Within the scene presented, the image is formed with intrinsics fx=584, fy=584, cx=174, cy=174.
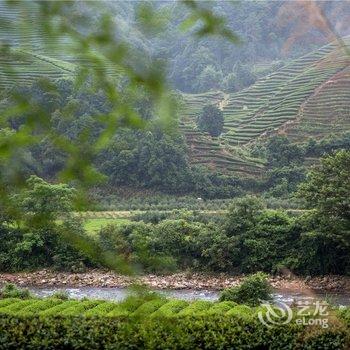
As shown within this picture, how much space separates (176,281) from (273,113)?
31.9 feet

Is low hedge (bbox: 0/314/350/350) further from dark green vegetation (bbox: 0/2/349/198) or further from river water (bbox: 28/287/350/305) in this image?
dark green vegetation (bbox: 0/2/349/198)

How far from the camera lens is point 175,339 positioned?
10.9 feet

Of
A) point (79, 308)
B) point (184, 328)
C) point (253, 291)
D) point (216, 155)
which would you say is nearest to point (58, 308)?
point (79, 308)

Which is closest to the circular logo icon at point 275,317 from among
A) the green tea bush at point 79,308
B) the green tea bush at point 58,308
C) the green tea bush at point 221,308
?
the green tea bush at point 221,308

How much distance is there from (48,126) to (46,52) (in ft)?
0.21

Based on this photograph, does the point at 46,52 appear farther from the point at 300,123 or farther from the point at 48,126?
the point at 300,123

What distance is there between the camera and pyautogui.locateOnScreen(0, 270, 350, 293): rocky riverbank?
6.73 meters

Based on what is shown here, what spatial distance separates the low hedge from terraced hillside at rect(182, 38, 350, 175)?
9.23 m

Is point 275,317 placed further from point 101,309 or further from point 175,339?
point 101,309

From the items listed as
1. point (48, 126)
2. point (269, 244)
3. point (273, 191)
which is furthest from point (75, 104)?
point (273, 191)

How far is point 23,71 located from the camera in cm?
50

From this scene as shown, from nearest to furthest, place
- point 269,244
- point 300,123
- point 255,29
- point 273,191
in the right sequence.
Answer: point 269,244, point 273,191, point 300,123, point 255,29

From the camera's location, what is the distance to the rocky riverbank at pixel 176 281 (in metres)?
6.73

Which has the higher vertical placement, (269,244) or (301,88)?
(301,88)
